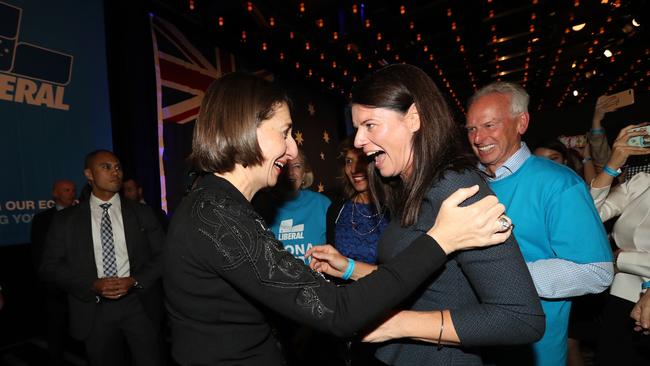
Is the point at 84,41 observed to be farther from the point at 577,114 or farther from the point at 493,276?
the point at 577,114

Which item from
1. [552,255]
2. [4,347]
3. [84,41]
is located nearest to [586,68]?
[552,255]

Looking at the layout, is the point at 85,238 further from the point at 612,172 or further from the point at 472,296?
the point at 612,172

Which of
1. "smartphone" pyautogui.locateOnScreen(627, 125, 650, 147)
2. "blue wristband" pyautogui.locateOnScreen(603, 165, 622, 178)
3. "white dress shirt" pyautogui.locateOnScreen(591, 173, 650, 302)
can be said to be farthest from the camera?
"blue wristband" pyautogui.locateOnScreen(603, 165, 622, 178)

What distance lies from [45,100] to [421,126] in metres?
4.44

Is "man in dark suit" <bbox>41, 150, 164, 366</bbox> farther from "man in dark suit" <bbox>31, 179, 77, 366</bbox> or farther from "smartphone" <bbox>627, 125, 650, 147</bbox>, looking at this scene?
"smartphone" <bbox>627, 125, 650, 147</bbox>

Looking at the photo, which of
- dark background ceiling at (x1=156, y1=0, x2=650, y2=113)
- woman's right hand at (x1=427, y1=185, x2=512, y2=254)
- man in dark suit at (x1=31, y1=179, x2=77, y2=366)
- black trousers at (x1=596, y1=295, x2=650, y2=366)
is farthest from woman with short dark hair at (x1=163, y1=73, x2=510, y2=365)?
dark background ceiling at (x1=156, y1=0, x2=650, y2=113)

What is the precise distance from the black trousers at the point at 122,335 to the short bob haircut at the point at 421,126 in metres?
→ 2.55

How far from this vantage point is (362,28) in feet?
21.7

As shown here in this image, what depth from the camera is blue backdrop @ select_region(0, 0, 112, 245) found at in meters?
3.63

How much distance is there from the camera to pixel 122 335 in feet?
9.25

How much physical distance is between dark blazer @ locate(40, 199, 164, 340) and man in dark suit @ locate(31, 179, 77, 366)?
41.6 inches

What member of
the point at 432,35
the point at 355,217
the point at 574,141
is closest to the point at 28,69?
the point at 355,217

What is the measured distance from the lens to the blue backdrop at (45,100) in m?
3.63

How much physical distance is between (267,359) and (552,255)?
140 centimetres
